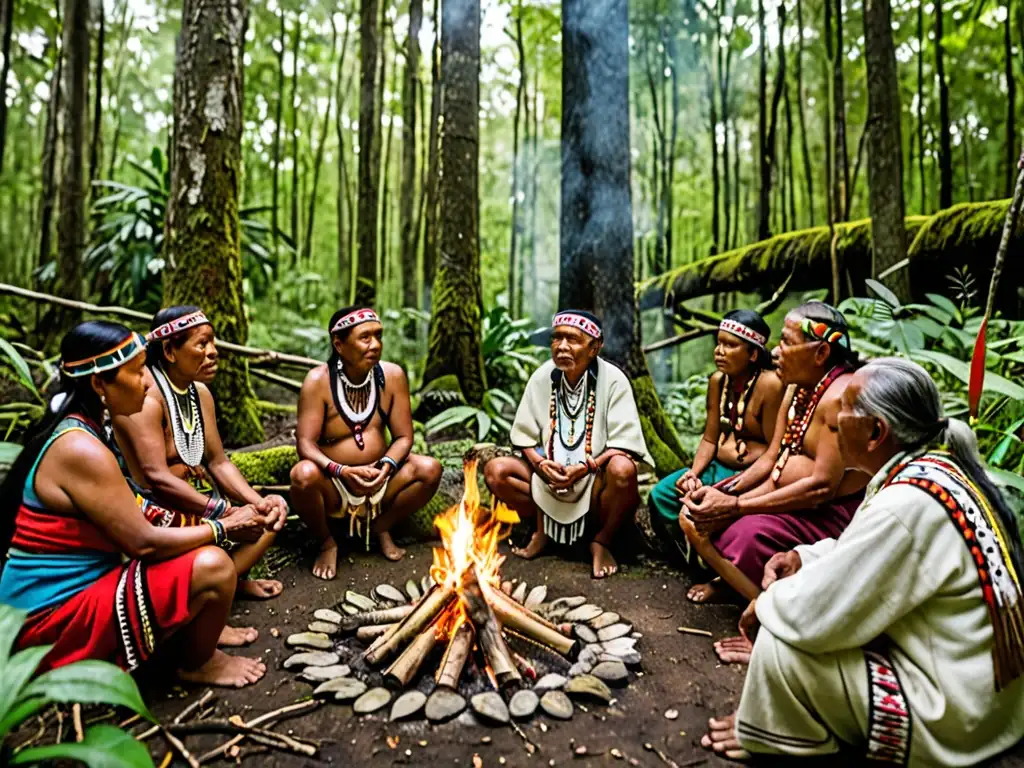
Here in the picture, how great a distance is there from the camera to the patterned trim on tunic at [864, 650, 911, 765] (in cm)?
190

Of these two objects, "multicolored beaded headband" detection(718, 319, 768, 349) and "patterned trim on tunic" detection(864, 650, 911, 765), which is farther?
"multicolored beaded headband" detection(718, 319, 768, 349)

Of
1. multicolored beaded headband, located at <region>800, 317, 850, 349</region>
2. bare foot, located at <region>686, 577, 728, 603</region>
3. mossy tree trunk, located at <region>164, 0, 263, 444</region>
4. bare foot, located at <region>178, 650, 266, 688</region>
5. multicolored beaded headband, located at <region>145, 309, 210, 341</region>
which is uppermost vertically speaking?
mossy tree trunk, located at <region>164, 0, 263, 444</region>

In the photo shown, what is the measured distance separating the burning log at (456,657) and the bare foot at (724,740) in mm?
946

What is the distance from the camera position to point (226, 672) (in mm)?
2631

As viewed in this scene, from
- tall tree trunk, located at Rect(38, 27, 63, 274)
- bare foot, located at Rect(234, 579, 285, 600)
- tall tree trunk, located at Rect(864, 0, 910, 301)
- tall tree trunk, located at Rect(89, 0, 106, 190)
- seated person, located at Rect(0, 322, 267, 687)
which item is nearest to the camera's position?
seated person, located at Rect(0, 322, 267, 687)

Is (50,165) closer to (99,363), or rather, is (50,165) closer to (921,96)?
(99,363)

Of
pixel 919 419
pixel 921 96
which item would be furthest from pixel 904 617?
pixel 921 96

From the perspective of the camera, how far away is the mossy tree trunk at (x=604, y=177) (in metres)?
5.38

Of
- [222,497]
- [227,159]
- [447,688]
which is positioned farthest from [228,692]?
[227,159]

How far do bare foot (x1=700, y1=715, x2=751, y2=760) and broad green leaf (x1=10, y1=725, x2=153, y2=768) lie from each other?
1.73 meters

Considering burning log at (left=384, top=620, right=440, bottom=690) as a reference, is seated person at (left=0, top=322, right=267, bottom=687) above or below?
above

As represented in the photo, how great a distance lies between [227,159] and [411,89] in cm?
672

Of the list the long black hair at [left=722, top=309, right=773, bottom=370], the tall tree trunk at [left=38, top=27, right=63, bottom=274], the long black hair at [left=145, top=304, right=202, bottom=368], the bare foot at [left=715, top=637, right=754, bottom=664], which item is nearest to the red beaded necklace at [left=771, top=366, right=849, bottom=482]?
the long black hair at [left=722, top=309, right=773, bottom=370]

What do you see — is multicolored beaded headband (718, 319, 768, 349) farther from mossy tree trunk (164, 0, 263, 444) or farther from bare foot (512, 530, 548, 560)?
mossy tree trunk (164, 0, 263, 444)
